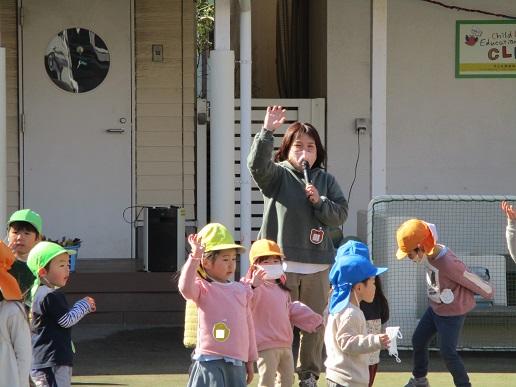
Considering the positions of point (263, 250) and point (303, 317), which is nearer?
point (263, 250)

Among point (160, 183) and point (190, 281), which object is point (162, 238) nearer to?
point (160, 183)

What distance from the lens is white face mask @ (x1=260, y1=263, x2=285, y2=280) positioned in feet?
21.7

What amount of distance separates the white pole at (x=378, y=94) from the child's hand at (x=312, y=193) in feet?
10.6

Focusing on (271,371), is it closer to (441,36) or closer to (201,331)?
(201,331)

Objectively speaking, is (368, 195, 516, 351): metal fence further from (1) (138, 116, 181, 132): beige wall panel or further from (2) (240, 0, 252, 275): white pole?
(1) (138, 116, 181, 132): beige wall panel

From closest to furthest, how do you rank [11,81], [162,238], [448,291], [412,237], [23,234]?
1. [23,234]
2. [412,237]
3. [448,291]
4. [162,238]
5. [11,81]

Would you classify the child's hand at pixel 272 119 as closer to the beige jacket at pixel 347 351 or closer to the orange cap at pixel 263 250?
the orange cap at pixel 263 250

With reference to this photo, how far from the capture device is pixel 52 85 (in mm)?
11953

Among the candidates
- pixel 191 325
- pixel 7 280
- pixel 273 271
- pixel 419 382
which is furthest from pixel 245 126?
pixel 7 280

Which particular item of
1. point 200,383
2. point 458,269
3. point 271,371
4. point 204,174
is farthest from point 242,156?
point 200,383

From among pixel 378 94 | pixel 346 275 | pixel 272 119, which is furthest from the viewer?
pixel 378 94

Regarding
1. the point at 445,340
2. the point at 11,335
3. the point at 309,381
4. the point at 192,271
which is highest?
the point at 192,271

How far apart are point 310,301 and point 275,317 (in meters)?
0.85

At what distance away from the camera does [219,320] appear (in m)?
5.94
